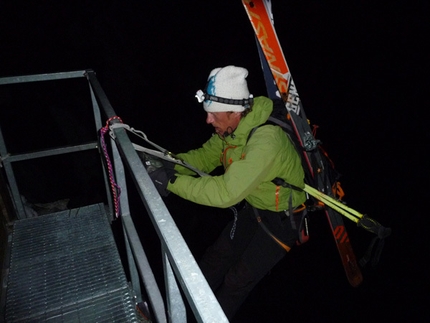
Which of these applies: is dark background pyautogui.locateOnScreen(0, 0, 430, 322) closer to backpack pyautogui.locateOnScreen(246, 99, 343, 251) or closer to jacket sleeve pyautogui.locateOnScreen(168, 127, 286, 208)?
backpack pyautogui.locateOnScreen(246, 99, 343, 251)

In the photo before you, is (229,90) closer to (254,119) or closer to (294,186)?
(254,119)

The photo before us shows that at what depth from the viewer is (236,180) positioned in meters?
2.31

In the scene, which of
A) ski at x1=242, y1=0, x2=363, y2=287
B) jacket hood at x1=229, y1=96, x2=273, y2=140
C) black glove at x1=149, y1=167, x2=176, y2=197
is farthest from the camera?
ski at x1=242, y1=0, x2=363, y2=287

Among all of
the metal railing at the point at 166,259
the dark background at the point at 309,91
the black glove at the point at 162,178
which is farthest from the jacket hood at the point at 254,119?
the dark background at the point at 309,91

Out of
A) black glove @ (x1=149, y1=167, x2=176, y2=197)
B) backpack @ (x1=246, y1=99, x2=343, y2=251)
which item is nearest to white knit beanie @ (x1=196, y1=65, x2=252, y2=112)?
backpack @ (x1=246, y1=99, x2=343, y2=251)

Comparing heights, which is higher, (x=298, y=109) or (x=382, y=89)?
(x=298, y=109)

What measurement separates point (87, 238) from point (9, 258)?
→ 0.46 m

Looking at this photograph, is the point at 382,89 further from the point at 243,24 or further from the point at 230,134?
the point at 230,134

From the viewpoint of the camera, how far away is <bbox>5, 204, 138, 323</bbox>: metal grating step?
173 centimetres

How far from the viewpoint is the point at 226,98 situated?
2.50m

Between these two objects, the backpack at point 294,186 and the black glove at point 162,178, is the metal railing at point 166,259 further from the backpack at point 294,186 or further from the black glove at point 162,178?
the backpack at point 294,186

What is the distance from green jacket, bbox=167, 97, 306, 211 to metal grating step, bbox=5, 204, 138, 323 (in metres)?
0.66

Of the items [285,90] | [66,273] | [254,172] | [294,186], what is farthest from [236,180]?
[285,90]

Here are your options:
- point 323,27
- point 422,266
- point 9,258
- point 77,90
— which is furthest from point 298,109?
point 323,27
